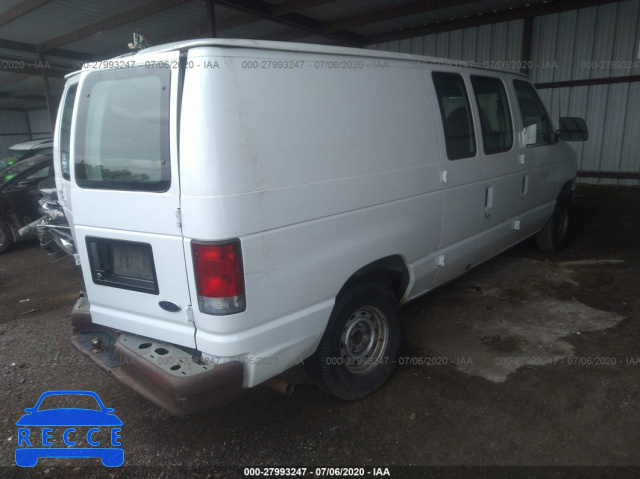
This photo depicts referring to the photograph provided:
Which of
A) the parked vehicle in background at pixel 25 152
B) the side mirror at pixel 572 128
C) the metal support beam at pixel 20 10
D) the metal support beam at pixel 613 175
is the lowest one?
the metal support beam at pixel 613 175

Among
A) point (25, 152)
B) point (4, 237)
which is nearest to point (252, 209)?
point (4, 237)

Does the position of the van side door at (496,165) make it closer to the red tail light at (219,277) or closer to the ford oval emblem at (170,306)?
the red tail light at (219,277)

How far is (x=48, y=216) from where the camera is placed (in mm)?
6027

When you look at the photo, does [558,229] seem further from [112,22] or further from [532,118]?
[112,22]

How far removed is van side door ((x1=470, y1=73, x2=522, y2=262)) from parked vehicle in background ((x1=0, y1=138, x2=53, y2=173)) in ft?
26.0

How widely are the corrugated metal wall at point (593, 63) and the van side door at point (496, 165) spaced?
745cm

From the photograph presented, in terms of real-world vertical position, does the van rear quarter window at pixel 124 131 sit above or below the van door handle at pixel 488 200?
above

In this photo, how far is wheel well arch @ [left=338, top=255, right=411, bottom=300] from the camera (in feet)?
9.46

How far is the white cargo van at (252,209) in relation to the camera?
7.02ft

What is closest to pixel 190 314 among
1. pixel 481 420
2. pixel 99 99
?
pixel 99 99

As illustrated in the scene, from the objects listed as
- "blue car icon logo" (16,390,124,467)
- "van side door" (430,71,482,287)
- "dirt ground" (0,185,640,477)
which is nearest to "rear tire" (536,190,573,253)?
"dirt ground" (0,185,640,477)

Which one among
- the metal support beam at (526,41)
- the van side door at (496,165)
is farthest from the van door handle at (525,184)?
the metal support beam at (526,41)

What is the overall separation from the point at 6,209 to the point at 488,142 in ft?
25.7

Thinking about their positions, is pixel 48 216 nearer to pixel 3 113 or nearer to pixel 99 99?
pixel 99 99
